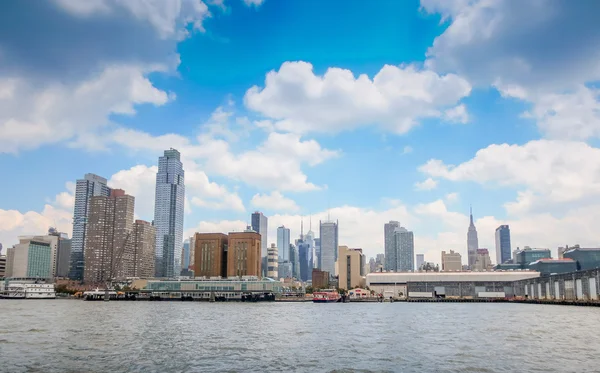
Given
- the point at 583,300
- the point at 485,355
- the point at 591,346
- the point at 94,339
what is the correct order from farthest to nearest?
the point at 583,300, the point at 94,339, the point at 591,346, the point at 485,355

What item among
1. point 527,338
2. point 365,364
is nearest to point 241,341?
point 365,364

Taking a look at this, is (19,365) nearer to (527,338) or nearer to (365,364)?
(365,364)

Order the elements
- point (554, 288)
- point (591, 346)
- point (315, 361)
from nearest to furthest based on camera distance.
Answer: point (315, 361)
point (591, 346)
point (554, 288)

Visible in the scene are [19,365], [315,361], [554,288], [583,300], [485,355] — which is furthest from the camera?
[554,288]

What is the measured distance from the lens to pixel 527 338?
68.4 metres

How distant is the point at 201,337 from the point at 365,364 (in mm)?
29083

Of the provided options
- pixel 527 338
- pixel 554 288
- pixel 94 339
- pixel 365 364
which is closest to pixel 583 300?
pixel 554 288

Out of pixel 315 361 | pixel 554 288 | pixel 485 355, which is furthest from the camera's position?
Result: pixel 554 288

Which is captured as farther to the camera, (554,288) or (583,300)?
(554,288)

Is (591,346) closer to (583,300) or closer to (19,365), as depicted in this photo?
(19,365)

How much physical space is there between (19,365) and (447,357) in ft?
133

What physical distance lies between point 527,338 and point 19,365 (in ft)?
196

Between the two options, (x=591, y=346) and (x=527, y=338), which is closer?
(x=591, y=346)

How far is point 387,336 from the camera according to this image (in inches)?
2844
